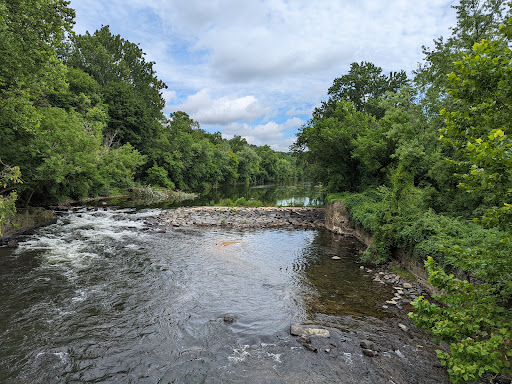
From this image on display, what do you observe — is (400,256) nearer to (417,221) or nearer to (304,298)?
(417,221)

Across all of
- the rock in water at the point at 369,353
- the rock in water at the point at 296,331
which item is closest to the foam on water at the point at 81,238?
A: the rock in water at the point at 296,331

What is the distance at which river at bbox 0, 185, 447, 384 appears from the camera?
20.3ft

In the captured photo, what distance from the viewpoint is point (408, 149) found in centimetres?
1297

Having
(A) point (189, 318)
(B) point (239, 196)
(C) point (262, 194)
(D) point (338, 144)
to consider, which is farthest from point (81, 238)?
(C) point (262, 194)

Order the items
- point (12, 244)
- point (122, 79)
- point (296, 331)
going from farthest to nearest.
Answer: point (122, 79)
point (12, 244)
point (296, 331)

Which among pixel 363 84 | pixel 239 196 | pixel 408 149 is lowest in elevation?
pixel 239 196

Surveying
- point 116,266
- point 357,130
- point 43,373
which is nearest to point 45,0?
point 116,266

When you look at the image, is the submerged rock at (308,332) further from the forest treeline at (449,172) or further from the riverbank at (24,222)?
the riverbank at (24,222)

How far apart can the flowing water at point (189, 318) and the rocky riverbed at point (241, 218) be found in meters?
8.10

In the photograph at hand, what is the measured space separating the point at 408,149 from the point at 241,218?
54.7 feet

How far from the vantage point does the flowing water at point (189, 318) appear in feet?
20.3

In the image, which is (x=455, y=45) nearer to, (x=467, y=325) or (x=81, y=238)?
(x=467, y=325)

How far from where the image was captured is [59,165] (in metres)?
17.9

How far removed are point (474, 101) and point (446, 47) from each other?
15204mm
